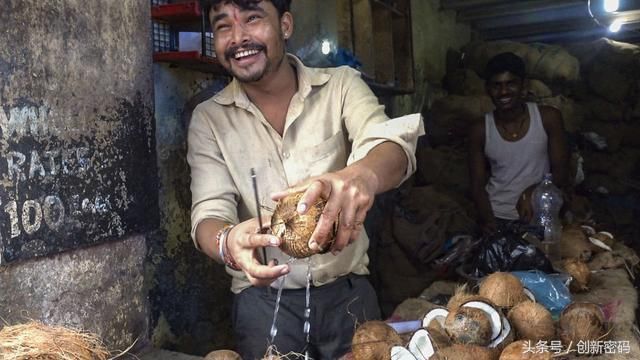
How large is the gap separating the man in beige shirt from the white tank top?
88.5 inches

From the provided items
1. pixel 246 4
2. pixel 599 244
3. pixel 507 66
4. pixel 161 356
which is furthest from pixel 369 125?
pixel 507 66

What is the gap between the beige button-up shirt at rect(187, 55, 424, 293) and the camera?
93.4 inches

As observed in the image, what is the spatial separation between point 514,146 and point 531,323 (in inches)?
98.1

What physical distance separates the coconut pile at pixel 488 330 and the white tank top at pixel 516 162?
7.07 ft

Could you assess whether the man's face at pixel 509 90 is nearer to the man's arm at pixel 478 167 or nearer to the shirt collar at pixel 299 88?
the man's arm at pixel 478 167

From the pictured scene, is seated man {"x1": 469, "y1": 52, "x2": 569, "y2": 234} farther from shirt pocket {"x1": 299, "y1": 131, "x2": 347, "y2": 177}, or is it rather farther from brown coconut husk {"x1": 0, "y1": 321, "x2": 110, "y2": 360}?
brown coconut husk {"x1": 0, "y1": 321, "x2": 110, "y2": 360}

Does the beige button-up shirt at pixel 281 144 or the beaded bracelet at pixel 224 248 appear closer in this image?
the beaded bracelet at pixel 224 248

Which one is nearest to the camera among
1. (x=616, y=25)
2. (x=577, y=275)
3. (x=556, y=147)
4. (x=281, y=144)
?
(x=281, y=144)

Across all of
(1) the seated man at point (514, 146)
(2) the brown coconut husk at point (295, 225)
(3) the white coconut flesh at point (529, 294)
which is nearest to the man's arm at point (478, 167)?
(1) the seated man at point (514, 146)

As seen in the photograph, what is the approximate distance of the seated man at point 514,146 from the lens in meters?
4.41

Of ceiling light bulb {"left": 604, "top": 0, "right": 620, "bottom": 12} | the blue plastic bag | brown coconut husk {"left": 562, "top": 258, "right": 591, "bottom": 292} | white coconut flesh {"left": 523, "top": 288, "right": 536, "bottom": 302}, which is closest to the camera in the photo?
white coconut flesh {"left": 523, "top": 288, "right": 536, "bottom": 302}

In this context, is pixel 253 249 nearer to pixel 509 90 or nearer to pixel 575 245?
pixel 575 245

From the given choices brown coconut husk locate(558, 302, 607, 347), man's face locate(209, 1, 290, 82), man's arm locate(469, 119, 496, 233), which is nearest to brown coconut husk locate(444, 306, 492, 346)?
brown coconut husk locate(558, 302, 607, 347)

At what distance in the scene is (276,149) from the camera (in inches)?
94.8
